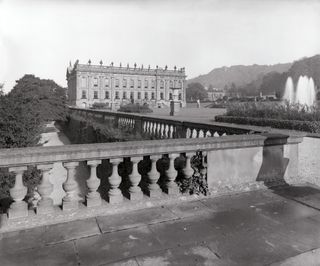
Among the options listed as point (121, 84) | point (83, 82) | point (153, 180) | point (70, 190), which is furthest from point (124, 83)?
point (70, 190)

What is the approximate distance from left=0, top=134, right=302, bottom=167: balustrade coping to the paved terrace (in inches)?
28.6

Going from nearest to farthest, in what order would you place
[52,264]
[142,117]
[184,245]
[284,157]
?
1. [52,264]
2. [184,245]
3. [284,157]
4. [142,117]

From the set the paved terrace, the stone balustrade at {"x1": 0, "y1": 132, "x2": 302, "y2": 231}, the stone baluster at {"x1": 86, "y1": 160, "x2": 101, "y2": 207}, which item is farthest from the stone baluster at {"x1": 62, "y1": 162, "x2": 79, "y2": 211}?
the paved terrace

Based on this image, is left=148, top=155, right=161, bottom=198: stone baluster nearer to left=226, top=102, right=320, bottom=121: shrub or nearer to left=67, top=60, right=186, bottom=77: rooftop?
left=226, top=102, right=320, bottom=121: shrub

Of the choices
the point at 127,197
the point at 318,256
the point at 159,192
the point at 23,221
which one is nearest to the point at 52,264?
the point at 23,221

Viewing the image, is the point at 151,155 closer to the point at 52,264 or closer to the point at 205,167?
the point at 205,167

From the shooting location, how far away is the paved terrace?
7.84 ft

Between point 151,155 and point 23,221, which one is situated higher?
point 151,155

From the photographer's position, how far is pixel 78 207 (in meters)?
3.37

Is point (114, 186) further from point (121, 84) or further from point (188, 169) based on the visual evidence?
point (121, 84)

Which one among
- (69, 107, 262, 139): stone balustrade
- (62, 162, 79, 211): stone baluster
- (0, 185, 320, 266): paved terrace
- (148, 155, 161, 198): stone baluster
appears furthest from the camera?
(69, 107, 262, 139): stone balustrade

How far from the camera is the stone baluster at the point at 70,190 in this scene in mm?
3273

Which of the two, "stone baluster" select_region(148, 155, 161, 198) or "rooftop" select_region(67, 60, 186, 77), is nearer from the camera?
"stone baluster" select_region(148, 155, 161, 198)

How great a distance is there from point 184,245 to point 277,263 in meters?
0.81
